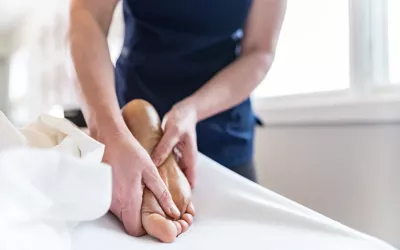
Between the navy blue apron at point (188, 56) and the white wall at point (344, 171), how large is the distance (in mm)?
269

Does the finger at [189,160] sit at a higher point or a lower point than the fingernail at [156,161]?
lower

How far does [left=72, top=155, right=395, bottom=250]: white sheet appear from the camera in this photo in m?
0.58

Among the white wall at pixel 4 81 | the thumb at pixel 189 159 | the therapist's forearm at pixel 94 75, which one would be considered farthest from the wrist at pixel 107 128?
the white wall at pixel 4 81

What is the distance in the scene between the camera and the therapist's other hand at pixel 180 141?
2.40ft

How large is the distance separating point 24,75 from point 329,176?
14.1 feet

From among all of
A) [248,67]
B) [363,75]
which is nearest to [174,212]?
[248,67]

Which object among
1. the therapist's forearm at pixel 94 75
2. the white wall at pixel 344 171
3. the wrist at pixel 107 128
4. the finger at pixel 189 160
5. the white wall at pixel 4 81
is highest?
the therapist's forearm at pixel 94 75

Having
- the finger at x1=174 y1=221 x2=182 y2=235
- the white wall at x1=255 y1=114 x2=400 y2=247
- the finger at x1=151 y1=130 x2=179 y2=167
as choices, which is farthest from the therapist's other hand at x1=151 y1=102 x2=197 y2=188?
the white wall at x1=255 y1=114 x2=400 y2=247

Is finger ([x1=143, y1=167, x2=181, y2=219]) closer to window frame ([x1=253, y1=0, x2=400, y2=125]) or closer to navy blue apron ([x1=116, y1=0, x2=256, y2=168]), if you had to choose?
navy blue apron ([x1=116, y1=0, x2=256, y2=168])

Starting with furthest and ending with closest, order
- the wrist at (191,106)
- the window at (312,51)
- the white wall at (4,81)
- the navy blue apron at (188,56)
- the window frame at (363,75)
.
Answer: the white wall at (4,81)
the window at (312,51)
the window frame at (363,75)
the navy blue apron at (188,56)
the wrist at (191,106)

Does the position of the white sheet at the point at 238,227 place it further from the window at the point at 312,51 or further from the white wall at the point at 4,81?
the white wall at the point at 4,81

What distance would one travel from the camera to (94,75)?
31.0 inches

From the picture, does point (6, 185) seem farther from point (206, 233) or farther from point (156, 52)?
point (156, 52)

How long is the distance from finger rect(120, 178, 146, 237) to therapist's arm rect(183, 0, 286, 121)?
8.5 inches
